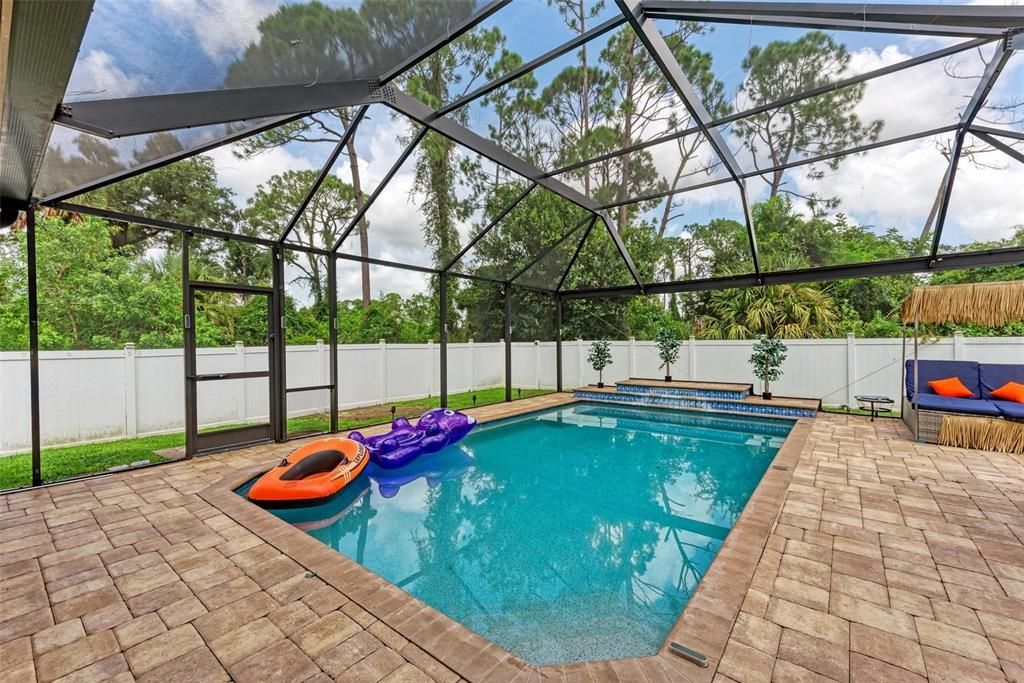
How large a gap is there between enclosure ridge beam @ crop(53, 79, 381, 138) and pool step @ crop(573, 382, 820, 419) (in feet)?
26.4

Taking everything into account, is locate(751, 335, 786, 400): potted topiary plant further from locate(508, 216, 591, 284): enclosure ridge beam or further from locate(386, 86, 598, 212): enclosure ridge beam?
locate(386, 86, 598, 212): enclosure ridge beam

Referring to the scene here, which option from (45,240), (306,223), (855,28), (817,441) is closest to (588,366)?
(817,441)

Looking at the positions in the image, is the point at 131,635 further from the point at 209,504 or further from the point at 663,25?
the point at 663,25

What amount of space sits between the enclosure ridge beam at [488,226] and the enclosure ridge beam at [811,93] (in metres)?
1.15

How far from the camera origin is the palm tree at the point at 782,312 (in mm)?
10680

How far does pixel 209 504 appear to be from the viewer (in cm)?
376

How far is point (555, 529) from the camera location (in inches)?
149

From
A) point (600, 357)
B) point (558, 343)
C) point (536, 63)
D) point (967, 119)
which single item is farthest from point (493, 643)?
point (558, 343)

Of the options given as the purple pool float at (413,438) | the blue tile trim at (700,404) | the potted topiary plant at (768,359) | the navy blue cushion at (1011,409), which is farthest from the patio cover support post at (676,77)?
the purple pool float at (413,438)

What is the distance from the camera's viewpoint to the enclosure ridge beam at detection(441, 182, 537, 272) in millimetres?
6634

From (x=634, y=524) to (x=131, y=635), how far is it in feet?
11.7

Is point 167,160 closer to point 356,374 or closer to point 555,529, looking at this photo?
point 555,529

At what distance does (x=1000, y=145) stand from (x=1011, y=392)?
3.31 m

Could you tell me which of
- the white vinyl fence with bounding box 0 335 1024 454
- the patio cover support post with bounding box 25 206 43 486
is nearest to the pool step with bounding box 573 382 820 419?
the white vinyl fence with bounding box 0 335 1024 454
